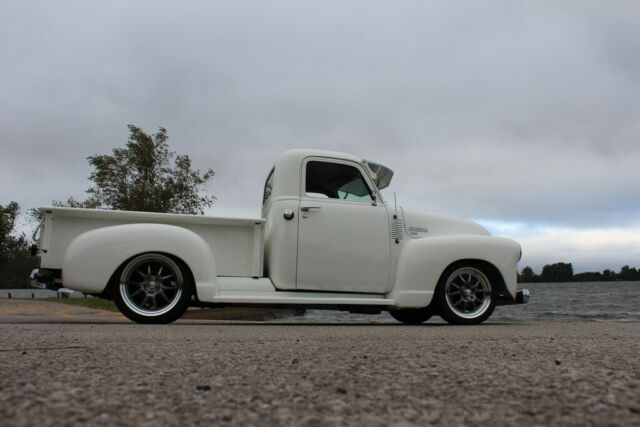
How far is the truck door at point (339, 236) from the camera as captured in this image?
6.31m

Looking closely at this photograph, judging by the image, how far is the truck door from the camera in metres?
6.31

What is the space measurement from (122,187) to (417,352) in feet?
80.9

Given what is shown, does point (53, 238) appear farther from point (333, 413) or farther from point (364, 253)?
point (333, 413)

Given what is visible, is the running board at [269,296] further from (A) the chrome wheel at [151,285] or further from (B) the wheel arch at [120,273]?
(A) the chrome wheel at [151,285]

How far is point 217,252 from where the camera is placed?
6074mm

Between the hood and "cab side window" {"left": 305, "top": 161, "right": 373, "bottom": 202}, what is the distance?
58cm

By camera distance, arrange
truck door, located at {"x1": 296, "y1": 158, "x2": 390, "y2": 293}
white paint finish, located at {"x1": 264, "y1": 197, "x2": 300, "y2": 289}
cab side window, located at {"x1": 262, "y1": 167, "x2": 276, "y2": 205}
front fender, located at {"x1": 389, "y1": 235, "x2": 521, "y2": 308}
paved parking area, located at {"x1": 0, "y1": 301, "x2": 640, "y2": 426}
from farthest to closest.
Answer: cab side window, located at {"x1": 262, "y1": 167, "x2": 276, "y2": 205}, front fender, located at {"x1": 389, "y1": 235, "x2": 521, "y2": 308}, truck door, located at {"x1": 296, "y1": 158, "x2": 390, "y2": 293}, white paint finish, located at {"x1": 264, "y1": 197, "x2": 300, "y2": 289}, paved parking area, located at {"x1": 0, "y1": 301, "x2": 640, "y2": 426}

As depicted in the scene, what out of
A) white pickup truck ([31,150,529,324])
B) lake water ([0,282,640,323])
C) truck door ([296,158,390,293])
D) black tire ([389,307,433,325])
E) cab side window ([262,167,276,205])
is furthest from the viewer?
lake water ([0,282,640,323])

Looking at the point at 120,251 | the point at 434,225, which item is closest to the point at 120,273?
the point at 120,251

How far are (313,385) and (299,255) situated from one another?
4.23 m

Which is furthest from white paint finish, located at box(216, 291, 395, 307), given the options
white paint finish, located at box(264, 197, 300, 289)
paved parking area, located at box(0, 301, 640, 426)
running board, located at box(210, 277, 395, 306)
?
paved parking area, located at box(0, 301, 640, 426)

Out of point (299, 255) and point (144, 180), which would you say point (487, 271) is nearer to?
point (299, 255)

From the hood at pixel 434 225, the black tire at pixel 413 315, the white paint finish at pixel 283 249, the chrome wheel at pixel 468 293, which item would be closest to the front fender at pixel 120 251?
the white paint finish at pixel 283 249

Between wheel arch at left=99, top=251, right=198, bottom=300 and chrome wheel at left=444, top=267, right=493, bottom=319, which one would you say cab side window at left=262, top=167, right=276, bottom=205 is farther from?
chrome wheel at left=444, top=267, right=493, bottom=319
